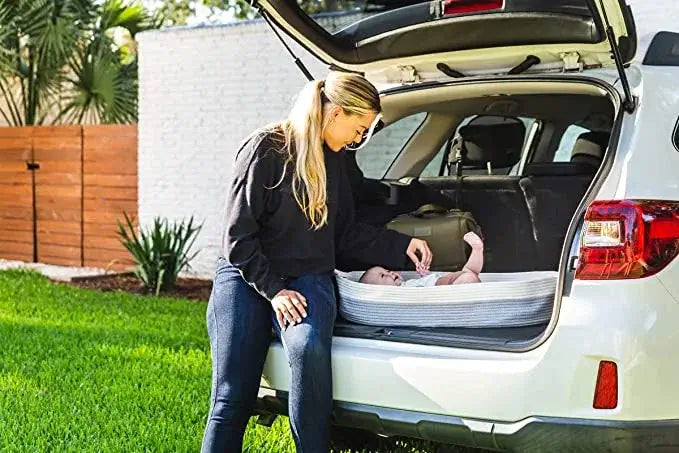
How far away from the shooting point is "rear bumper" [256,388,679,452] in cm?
287

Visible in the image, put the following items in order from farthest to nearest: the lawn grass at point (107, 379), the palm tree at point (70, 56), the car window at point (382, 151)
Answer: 1. the palm tree at point (70, 56)
2. the car window at point (382, 151)
3. the lawn grass at point (107, 379)

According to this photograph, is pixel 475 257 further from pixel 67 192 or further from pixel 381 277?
pixel 67 192

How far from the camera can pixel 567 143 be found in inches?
205

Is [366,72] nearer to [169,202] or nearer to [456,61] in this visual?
[456,61]

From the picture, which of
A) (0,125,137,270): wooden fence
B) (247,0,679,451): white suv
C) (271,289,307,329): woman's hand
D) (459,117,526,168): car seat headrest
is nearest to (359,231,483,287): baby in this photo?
(247,0,679,451): white suv

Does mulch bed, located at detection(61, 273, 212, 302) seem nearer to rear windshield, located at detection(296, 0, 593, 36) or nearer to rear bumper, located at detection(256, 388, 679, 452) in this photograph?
rear windshield, located at detection(296, 0, 593, 36)

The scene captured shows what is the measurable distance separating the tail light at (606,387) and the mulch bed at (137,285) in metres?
6.14

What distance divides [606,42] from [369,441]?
182cm

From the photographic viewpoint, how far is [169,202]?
10.5 metres

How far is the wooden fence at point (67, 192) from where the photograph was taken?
10.9m

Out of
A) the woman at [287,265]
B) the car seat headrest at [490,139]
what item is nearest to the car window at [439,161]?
the car seat headrest at [490,139]

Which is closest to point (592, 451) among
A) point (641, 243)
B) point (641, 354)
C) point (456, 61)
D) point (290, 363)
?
point (641, 354)

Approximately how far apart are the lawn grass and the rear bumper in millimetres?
1067

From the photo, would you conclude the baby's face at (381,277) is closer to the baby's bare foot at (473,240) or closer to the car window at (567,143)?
the baby's bare foot at (473,240)
